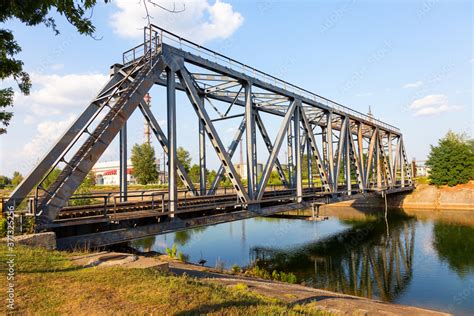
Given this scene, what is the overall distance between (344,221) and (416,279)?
26.8 metres

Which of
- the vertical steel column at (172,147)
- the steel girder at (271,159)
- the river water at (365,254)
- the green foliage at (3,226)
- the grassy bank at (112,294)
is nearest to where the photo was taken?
the grassy bank at (112,294)

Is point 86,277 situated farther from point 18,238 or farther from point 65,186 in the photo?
point 65,186

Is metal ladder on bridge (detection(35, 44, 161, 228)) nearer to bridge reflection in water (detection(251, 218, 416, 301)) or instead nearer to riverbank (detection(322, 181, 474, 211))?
bridge reflection in water (detection(251, 218, 416, 301))

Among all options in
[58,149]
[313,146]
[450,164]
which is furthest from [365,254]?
[450,164]

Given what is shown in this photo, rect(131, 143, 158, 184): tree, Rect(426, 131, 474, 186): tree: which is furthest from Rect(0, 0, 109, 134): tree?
Rect(426, 131, 474, 186): tree

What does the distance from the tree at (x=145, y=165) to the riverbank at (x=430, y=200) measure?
39.1 metres

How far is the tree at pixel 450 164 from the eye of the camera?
5362 centimetres

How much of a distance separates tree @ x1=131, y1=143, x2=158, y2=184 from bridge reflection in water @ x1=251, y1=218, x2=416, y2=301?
1813 inches

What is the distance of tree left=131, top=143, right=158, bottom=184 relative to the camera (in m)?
67.6

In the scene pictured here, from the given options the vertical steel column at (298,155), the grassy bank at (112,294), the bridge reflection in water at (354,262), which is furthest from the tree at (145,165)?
the grassy bank at (112,294)

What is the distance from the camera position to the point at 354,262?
2388cm

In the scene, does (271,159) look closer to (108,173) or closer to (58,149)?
(58,149)

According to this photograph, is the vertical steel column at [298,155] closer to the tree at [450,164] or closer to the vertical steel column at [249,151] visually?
the vertical steel column at [249,151]

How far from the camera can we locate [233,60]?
18.2 meters
